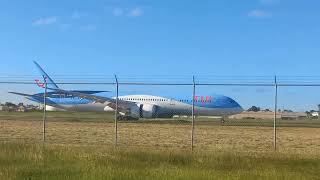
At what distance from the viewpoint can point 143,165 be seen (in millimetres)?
14539

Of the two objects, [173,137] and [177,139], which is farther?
[173,137]

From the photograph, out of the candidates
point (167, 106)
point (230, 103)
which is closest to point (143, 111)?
point (167, 106)

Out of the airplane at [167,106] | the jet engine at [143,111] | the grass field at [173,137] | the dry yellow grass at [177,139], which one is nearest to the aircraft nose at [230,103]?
the airplane at [167,106]

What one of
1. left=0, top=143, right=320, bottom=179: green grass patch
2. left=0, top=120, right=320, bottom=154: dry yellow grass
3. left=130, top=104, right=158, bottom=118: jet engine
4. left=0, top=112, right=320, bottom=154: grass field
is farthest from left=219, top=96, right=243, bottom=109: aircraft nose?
left=0, top=143, right=320, bottom=179: green grass patch

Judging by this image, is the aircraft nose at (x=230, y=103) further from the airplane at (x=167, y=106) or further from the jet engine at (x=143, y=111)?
the jet engine at (x=143, y=111)

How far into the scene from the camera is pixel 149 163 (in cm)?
1497

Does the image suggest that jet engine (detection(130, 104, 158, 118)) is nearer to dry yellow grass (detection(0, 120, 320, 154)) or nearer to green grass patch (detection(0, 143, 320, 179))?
dry yellow grass (detection(0, 120, 320, 154))

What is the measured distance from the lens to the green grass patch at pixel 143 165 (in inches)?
492

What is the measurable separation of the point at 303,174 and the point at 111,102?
45371mm

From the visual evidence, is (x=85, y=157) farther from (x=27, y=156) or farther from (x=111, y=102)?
(x=111, y=102)

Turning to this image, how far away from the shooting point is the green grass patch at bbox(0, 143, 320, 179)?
12.5m

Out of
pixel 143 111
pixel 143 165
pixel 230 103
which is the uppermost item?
pixel 230 103

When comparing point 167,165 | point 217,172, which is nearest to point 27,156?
point 167,165

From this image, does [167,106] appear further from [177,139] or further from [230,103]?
[177,139]
